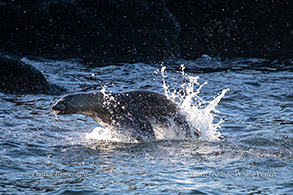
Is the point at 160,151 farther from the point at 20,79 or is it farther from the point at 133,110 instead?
the point at 20,79

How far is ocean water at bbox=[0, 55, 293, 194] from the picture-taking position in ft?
17.8

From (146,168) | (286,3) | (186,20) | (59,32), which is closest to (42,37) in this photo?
(59,32)

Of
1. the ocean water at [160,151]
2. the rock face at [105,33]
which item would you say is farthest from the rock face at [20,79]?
the rock face at [105,33]

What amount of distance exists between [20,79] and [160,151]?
550cm

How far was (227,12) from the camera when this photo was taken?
18781 mm

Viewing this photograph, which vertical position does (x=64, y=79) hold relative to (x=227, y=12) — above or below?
below

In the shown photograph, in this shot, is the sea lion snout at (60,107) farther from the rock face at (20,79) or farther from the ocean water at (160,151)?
the rock face at (20,79)

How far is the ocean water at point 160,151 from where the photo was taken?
5430 millimetres

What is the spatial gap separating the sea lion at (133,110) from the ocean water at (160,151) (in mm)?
208

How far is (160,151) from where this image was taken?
6934 mm

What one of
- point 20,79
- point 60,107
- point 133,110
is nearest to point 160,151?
point 133,110

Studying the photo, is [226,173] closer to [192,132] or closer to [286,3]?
[192,132]

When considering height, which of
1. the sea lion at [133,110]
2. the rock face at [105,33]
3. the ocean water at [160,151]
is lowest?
the ocean water at [160,151]

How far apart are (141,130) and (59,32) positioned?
953 cm
